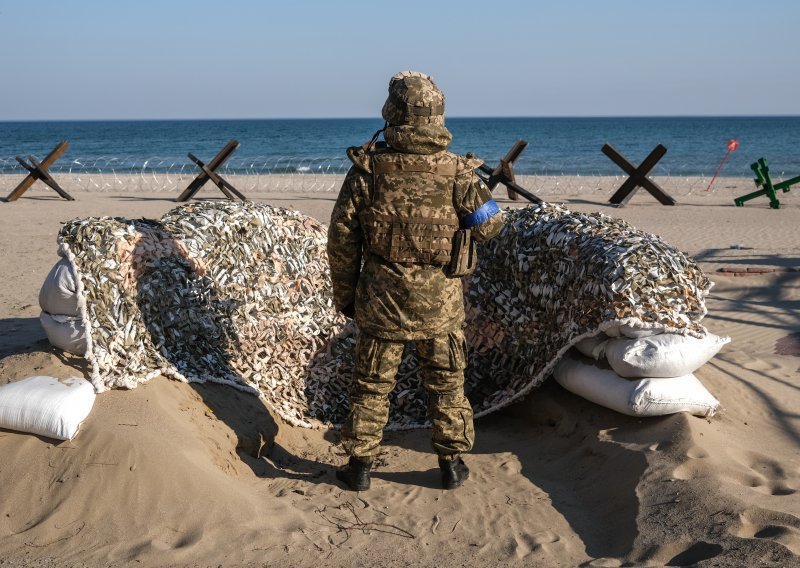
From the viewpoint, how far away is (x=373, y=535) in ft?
13.1

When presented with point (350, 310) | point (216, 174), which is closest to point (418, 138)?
point (350, 310)

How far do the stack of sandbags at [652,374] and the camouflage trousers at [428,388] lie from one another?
0.94 metres

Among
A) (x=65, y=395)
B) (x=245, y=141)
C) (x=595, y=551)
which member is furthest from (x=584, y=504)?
(x=245, y=141)

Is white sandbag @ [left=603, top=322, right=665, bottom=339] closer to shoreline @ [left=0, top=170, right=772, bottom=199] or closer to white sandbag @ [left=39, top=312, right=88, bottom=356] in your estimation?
white sandbag @ [left=39, top=312, right=88, bottom=356]

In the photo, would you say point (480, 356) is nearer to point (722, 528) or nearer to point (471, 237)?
point (471, 237)

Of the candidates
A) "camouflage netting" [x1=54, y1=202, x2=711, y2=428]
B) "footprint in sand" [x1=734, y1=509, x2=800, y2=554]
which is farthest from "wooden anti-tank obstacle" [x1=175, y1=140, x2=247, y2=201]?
"footprint in sand" [x1=734, y1=509, x2=800, y2=554]

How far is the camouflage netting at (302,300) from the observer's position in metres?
4.74

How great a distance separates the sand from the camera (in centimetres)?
378

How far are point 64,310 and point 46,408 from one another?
0.65 m

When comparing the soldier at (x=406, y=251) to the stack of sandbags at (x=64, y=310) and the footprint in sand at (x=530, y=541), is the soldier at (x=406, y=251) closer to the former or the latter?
the footprint in sand at (x=530, y=541)

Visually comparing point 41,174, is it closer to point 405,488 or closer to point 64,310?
point 64,310

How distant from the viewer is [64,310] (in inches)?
182

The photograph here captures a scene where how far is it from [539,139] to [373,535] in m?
66.5

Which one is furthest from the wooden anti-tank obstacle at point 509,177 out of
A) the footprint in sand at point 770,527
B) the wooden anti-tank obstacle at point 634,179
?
the footprint in sand at point 770,527
